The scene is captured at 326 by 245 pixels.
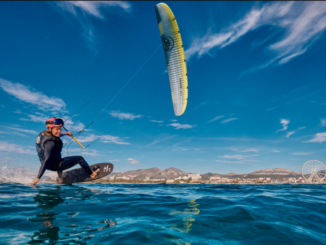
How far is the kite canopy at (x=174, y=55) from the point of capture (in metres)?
17.6

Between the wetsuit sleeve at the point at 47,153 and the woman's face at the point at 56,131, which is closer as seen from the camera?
the wetsuit sleeve at the point at 47,153

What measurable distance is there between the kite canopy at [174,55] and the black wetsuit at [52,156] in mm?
11979

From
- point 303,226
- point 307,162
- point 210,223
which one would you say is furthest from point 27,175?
point 307,162

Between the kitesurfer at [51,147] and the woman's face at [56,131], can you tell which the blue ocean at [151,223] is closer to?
the kitesurfer at [51,147]

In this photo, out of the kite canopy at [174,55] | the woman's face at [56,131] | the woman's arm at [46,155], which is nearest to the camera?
the woman's arm at [46,155]

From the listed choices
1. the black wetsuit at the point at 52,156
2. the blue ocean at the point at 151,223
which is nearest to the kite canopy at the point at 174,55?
the black wetsuit at the point at 52,156

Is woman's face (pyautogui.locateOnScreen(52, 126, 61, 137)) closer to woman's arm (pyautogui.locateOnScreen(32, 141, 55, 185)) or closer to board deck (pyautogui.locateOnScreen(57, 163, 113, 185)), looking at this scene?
woman's arm (pyautogui.locateOnScreen(32, 141, 55, 185))

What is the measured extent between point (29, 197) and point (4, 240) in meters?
4.64

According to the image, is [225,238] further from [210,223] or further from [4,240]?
[4,240]

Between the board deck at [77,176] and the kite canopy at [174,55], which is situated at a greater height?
the kite canopy at [174,55]

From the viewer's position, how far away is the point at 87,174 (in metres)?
13.9

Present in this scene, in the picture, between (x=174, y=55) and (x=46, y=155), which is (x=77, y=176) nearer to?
(x=46, y=155)

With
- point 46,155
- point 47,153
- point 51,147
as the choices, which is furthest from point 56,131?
point 46,155

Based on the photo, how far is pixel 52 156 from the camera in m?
9.97
